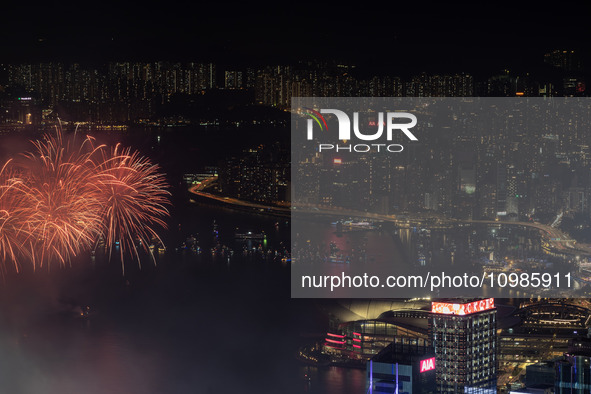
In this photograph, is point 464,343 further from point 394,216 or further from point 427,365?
point 394,216

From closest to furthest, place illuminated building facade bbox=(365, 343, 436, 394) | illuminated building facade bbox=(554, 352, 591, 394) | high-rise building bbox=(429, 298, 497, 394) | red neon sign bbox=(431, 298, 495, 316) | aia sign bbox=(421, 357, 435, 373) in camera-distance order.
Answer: illuminated building facade bbox=(554, 352, 591, 394)
illuminated building facade bbox=(365, 343, 436, 394)
aia sign bbox=(421, 357, 435, 373)
high-rise building bbox=(429, 298, 497, 394)
red neon sign bbox=(431, 298, 495, 316)

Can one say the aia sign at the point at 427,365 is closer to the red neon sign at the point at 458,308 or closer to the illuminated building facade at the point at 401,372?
the illuminated building facade at the point at 401,372

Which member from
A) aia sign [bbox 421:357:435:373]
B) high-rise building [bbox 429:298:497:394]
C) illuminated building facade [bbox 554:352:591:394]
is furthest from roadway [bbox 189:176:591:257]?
illuminated building facade [bbox 554:352:591:394]

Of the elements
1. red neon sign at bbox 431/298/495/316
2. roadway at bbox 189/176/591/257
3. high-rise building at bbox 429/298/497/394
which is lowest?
high-rise building at bbox 429/298/497/394

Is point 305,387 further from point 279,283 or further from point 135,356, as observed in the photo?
point 279,283

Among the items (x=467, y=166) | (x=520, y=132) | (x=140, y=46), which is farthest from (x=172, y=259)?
(x=520, y=132)

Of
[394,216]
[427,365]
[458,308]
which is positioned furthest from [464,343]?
[394,216]

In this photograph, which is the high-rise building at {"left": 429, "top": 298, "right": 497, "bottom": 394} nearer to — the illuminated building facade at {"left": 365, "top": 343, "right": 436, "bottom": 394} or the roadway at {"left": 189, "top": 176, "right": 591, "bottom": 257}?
the illuminated building facade at {"left": 365, "top": 343, "right": 436, "bottom": 394}

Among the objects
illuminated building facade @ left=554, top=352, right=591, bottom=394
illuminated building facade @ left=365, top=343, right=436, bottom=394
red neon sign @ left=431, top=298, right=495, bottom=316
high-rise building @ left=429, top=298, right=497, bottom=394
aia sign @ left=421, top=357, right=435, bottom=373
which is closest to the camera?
illuminated building facade @ left=554, top=352, right=591, bottom=394

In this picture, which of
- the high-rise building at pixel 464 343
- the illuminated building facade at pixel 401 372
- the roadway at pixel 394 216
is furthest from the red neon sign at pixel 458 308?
the roadway at pixel 394 216
